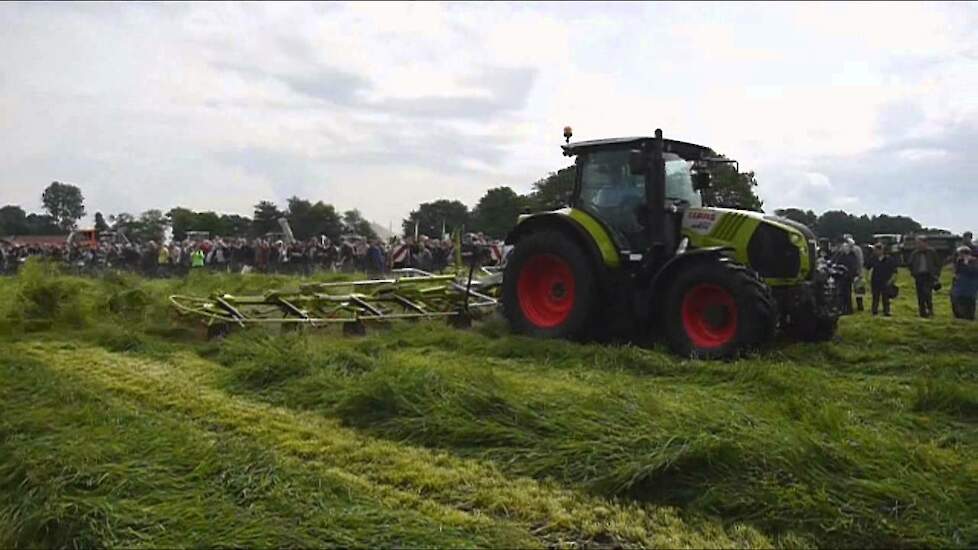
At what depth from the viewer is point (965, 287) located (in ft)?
38.7

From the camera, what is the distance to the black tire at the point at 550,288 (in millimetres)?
9062

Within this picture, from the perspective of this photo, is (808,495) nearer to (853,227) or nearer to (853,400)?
(853,400)

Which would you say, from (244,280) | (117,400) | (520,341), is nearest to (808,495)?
(117,400)

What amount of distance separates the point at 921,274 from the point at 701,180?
206 inches

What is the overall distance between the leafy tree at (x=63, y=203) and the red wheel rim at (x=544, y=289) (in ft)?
275

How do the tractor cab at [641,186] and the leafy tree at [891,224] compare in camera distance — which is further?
the leafy tree at [891,224]

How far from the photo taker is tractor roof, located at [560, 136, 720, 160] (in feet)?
30.0

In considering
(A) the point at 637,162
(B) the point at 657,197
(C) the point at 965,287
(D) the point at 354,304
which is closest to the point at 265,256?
(D) the point at 354,304

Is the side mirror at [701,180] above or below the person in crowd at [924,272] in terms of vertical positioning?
above

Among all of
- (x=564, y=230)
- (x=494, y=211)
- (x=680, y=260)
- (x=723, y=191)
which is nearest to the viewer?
(x=680, y=260)

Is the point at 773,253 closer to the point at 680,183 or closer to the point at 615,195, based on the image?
the point at 680,183

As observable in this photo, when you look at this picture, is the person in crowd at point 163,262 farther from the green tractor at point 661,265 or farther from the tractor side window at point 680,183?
the tractor side window at point 680,183

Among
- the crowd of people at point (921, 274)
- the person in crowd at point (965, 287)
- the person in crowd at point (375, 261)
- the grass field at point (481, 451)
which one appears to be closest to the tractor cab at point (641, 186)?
the grass field at point (481, 451)

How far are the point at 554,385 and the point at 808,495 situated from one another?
272cm
